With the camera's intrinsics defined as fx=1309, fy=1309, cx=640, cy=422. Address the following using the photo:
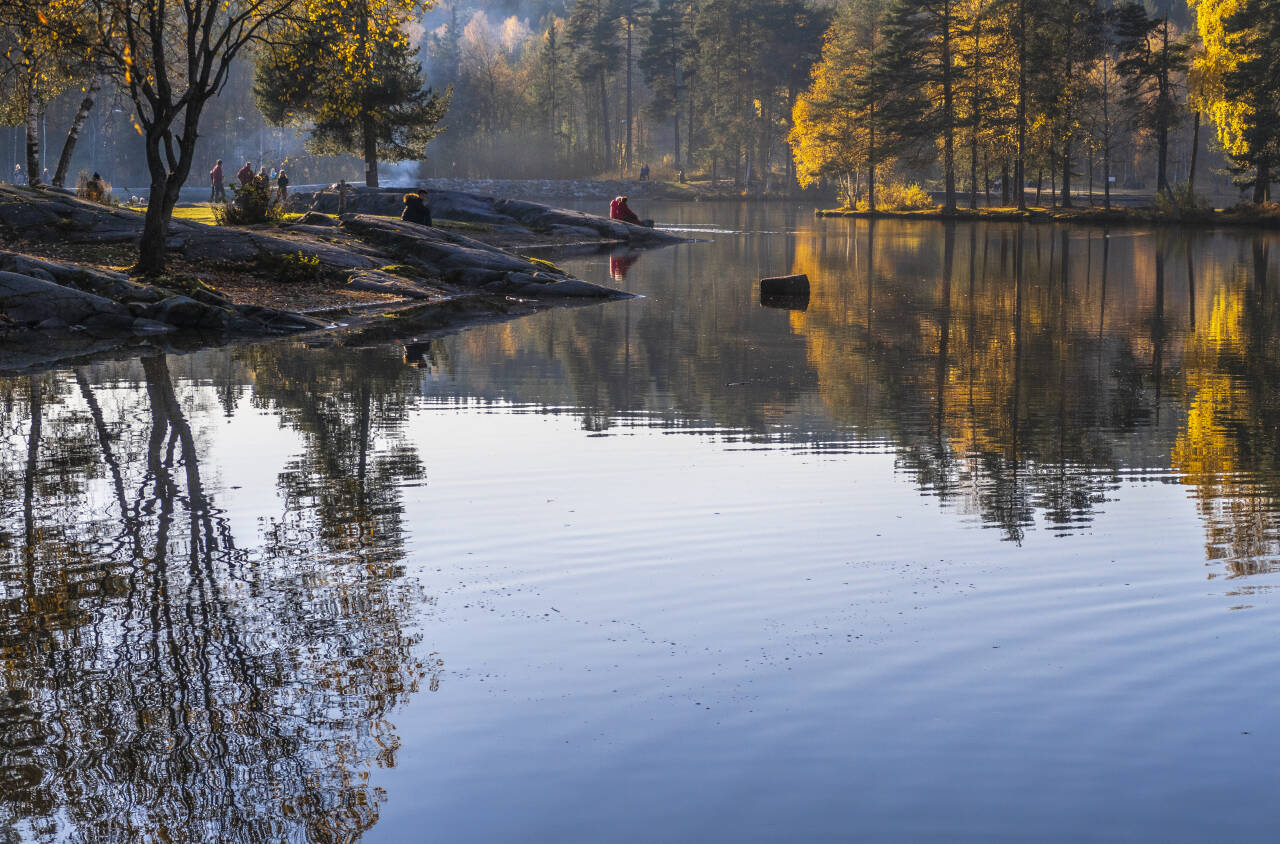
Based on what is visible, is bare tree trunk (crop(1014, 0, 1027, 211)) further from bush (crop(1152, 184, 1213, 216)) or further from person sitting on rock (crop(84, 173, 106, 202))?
person sitting on rock (crop(84, 173, 106, 202))

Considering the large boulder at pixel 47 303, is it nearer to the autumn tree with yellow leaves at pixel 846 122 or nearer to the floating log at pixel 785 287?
the floating log at pixel 785 287

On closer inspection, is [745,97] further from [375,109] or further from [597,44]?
[375,109]

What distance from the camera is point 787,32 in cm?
11594

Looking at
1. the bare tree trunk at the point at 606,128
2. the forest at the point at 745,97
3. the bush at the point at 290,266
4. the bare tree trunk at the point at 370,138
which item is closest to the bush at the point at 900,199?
the forest at the point at 745,97

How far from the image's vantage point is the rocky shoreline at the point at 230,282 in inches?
792

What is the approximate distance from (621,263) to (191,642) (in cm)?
3552

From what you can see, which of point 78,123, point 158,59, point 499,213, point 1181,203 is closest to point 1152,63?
point 1181,203

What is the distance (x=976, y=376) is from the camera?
59.1ft

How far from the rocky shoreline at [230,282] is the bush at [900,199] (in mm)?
54823

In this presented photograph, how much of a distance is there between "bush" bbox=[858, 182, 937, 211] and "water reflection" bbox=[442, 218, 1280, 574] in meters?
47.8

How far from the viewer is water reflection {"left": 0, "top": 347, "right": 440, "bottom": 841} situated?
203 inches

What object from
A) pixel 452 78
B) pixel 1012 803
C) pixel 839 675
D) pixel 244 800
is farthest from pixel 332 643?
pixel 452 78

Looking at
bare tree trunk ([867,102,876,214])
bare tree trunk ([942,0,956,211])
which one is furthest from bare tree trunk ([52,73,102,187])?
bare tree trunk ([867,102,876,214])

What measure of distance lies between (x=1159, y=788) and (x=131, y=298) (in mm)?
19672
